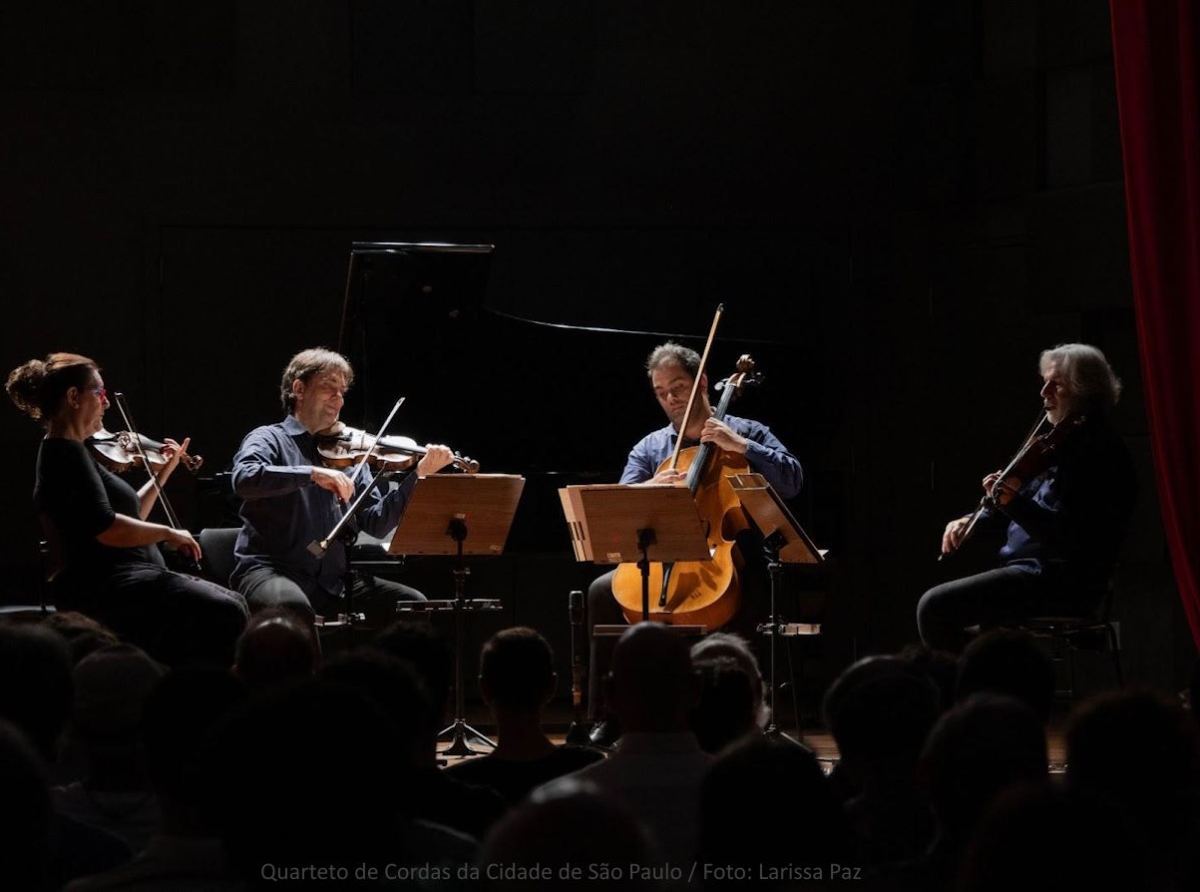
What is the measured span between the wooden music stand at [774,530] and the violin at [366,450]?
3.42 ft

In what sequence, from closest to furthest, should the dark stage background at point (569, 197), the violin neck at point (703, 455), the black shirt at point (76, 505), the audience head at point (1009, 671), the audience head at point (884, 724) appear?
the audience head at point (884, 724) → the audience head at point (1009, 671) → the black shirt at point (76, 505) → the violin neck at point (703, 455) → the dark stage background at point (569, 197)

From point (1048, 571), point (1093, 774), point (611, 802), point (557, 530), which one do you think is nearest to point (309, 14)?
point (557, 530)

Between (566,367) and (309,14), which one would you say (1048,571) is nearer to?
(566,367)

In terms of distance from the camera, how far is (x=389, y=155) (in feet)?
23.6

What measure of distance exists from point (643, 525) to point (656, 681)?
2.36 metres

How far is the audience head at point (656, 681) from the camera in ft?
7.95

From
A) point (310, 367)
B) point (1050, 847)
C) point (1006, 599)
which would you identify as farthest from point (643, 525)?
point (1050, 847)

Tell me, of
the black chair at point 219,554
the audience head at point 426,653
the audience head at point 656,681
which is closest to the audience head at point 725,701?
the audience head at point 656,681

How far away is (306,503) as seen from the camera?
5.32 m

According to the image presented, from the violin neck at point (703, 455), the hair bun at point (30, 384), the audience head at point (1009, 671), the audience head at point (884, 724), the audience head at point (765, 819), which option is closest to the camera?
the audience head at point (765, 819)

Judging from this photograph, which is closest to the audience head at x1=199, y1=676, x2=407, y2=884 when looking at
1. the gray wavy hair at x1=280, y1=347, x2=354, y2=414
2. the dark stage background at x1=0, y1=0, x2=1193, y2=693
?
the gray wavy hair at x1=280, y1=347, x2=354, y2=414

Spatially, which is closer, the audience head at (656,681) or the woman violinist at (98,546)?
the audience head at (656,681)

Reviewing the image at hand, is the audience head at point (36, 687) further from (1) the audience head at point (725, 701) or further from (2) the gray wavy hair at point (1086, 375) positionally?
(2) the gray wavy hair at point (1086, 375)

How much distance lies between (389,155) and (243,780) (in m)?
6.05
